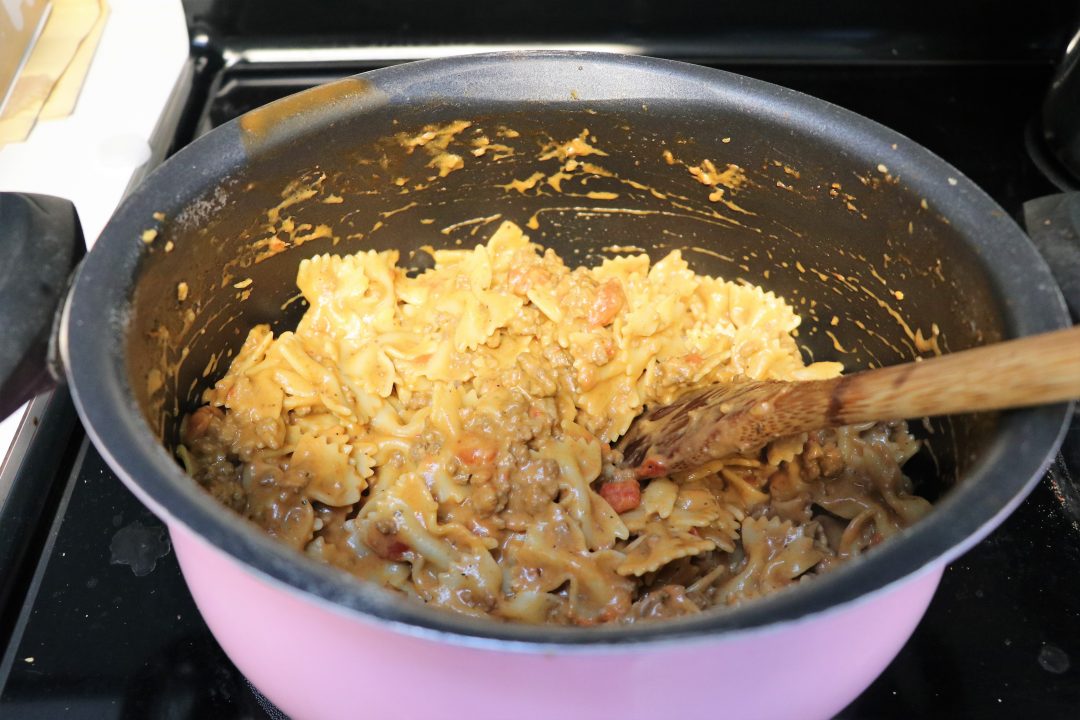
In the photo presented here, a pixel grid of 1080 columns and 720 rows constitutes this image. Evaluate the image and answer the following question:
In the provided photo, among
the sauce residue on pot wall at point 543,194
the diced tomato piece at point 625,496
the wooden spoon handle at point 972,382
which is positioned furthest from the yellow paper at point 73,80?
the wooden spoon handle at point 972,382

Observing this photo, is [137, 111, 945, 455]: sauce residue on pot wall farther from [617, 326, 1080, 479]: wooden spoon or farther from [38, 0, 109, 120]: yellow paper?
[38, 0, 109, 120]: yellow paper

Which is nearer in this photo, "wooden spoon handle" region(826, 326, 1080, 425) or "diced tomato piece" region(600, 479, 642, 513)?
"wooden spoon handle" region(826, 326, 1080, 425)

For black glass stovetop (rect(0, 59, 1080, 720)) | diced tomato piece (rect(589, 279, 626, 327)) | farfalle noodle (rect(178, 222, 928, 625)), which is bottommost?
black glass stovetop (rect(0, 59, 1080, 720))

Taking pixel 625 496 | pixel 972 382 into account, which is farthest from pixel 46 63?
pixel 972 382

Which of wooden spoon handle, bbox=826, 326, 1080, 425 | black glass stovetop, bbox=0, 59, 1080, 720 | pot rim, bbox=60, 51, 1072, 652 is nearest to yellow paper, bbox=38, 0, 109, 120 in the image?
black glass stovetop, bbox=0, 59, 1080, 720

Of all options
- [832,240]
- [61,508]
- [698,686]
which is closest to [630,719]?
[698,686]

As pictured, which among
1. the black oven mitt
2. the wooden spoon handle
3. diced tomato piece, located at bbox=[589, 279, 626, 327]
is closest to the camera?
the wooden spoon handle

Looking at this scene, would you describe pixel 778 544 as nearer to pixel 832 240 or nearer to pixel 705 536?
pixel 705 536
